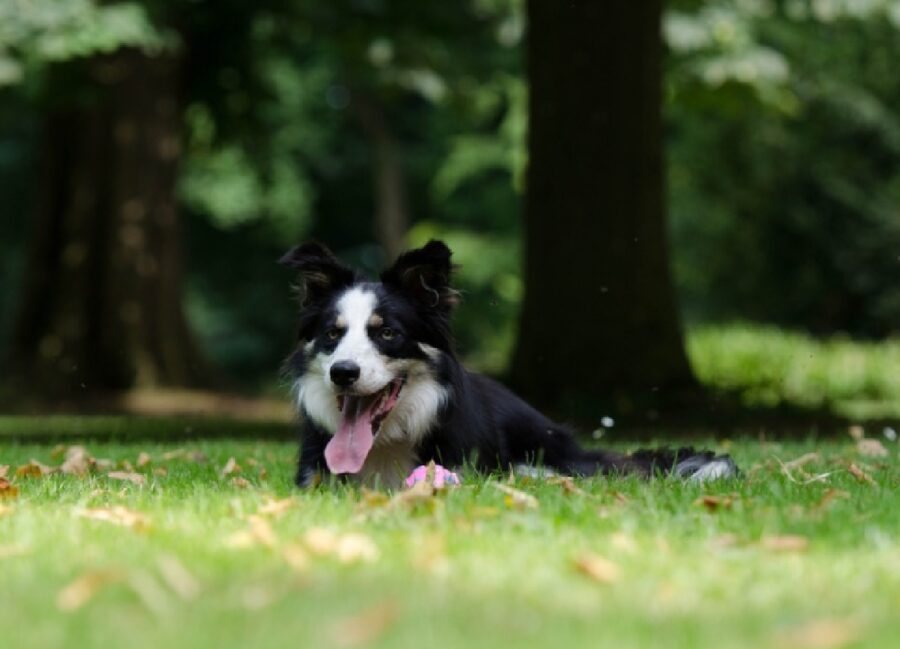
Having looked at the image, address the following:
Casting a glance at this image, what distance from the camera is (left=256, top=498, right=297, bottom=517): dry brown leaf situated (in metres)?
5.20

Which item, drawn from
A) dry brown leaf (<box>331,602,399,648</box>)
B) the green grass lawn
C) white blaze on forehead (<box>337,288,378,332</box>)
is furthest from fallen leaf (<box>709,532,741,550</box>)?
white blaze on forehead (<box>337,288,378,332</box>)

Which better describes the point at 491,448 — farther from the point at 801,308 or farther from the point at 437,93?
the point at 801,308

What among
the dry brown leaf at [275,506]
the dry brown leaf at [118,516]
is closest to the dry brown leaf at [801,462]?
the dry brown leaf at [275,506]

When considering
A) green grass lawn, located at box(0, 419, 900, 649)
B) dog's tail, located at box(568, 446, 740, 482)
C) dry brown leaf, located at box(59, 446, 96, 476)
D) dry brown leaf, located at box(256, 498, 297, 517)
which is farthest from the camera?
dry brown leaf, located at box(59, 446, 96, 476)

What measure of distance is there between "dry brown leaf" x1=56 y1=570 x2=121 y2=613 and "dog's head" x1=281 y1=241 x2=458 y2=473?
90.7 inches

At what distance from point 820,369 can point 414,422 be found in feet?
46.8

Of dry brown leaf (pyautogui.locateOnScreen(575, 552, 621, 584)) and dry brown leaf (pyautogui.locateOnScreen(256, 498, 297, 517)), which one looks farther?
dry brown leaf (pyautogui.locateOnScreen(256, 498, 297, 517))

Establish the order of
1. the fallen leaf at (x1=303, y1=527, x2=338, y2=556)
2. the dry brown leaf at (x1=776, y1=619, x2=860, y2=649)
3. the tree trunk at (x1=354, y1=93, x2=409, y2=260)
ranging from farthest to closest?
the tree trunk at (x1=354, y1=93, x2=409, y2=260), the fallen leaf at (x1=303, y1=527, x2=338, y2=556), the dry brown leaf at (x1=776, y1=619, x2=860, y2=649)

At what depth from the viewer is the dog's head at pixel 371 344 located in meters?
6.21

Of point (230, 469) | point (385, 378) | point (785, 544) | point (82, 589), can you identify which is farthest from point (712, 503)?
point (230, 469)

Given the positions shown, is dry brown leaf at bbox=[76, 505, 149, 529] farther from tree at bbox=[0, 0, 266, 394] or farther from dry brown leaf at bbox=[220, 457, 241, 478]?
tree at bbox=[0, 0, 266, 394]

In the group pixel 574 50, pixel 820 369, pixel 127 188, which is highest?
pixel 574 50

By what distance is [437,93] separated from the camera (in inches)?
923

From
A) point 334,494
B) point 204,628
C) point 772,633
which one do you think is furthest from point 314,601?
point 334,494
